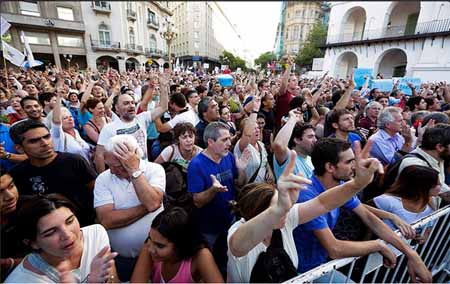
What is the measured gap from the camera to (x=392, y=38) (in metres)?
14.3

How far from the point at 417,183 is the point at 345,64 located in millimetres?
27939

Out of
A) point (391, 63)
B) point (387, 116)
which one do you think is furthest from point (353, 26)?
point (387, 116)

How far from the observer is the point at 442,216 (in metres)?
1.92

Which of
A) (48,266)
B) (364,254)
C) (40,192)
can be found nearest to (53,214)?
(48,266)

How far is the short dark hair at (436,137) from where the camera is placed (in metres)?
2.36

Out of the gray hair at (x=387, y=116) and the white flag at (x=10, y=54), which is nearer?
the gray hair at (x=387, y=116)

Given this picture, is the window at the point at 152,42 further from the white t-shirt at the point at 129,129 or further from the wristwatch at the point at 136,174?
the wristwatch at the point at 136,174

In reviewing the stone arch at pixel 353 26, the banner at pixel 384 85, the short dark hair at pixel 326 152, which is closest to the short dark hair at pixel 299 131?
the short dark hair at pixel 326 152

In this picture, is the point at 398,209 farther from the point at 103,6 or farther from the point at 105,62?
the point at 105,62

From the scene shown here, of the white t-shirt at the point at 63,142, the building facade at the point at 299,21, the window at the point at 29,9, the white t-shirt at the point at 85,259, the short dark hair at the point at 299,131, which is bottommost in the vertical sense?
the white t-shirt at the point at 85,259

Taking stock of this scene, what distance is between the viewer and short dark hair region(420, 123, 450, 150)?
7.74 feet

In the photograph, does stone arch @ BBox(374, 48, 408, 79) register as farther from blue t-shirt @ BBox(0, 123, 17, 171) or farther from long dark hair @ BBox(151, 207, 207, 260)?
blue t-shirt @ BBox(0, 123, 17, 171)

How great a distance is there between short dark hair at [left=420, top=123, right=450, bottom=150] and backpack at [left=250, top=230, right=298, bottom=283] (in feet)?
7.40

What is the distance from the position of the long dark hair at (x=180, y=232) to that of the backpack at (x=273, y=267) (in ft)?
1.26
